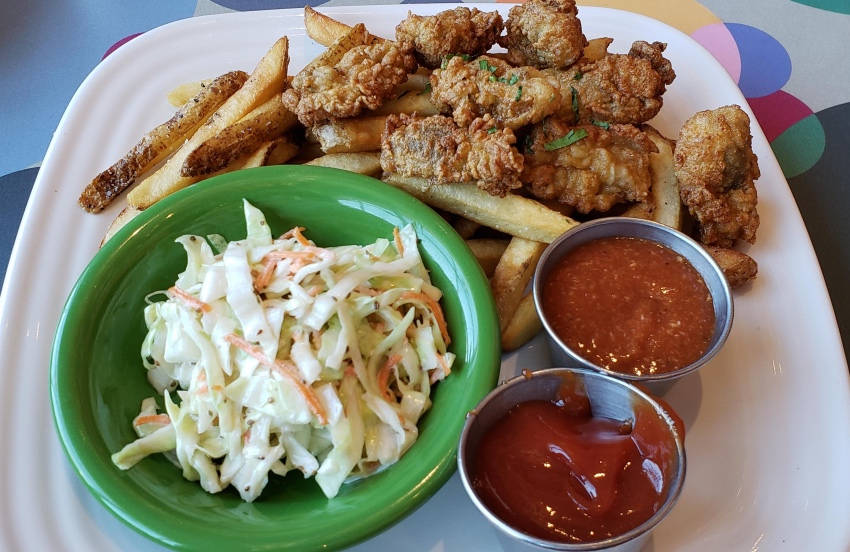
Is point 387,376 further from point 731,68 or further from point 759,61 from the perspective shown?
point 759,61

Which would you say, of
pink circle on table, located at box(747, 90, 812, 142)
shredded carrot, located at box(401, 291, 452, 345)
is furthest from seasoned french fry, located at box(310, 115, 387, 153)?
pink circle on table, located at box(747, 90, 812, 142)

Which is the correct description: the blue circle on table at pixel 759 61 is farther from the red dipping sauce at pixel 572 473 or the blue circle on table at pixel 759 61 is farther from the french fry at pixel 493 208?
the red dipping sauce at pixel 572 473

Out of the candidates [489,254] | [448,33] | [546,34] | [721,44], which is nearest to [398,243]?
[489,254]

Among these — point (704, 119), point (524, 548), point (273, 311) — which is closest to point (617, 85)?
point (704, 119)

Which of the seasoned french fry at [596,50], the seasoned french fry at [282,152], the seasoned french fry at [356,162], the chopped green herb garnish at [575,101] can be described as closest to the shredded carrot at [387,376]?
the seasoned french fry at [356,162]

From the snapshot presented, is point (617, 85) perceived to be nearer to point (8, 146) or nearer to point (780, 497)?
point (780, 497)

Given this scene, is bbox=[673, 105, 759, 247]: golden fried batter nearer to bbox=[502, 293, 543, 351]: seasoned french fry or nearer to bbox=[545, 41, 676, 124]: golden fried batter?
bbox=[545, 41, 676, 124]: golden fried batter
